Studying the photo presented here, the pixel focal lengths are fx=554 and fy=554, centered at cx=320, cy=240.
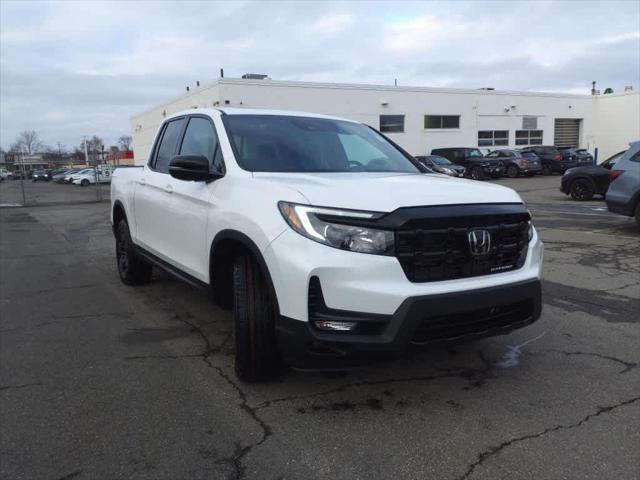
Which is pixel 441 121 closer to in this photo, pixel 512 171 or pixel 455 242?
pixel 512 171

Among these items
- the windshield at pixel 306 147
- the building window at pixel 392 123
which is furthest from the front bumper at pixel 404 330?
the building window at pixel 392 123

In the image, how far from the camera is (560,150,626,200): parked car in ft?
53.3

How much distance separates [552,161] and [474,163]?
5.41m

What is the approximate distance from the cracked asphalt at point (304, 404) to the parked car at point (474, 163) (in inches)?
979

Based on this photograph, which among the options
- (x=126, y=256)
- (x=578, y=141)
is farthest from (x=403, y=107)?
(x=126, y=256)

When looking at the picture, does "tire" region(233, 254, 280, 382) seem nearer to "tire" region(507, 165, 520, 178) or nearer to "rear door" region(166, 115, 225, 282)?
"rear door" region(166, 115, 225, 282)

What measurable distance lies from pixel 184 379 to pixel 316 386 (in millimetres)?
955

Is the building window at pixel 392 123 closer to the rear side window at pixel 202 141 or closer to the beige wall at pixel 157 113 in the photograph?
the beige wall at pixel 157 113

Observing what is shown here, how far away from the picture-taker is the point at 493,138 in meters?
37.7

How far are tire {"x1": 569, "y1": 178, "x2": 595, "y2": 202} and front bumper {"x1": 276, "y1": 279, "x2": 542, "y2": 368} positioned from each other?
15107mm

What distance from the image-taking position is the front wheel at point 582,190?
54.7 feet

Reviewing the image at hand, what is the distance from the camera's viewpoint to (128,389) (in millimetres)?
3783

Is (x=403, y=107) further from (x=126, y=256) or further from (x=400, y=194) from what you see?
(x=400, y=194)

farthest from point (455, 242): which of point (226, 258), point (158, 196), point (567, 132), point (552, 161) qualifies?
point (567, 132)
